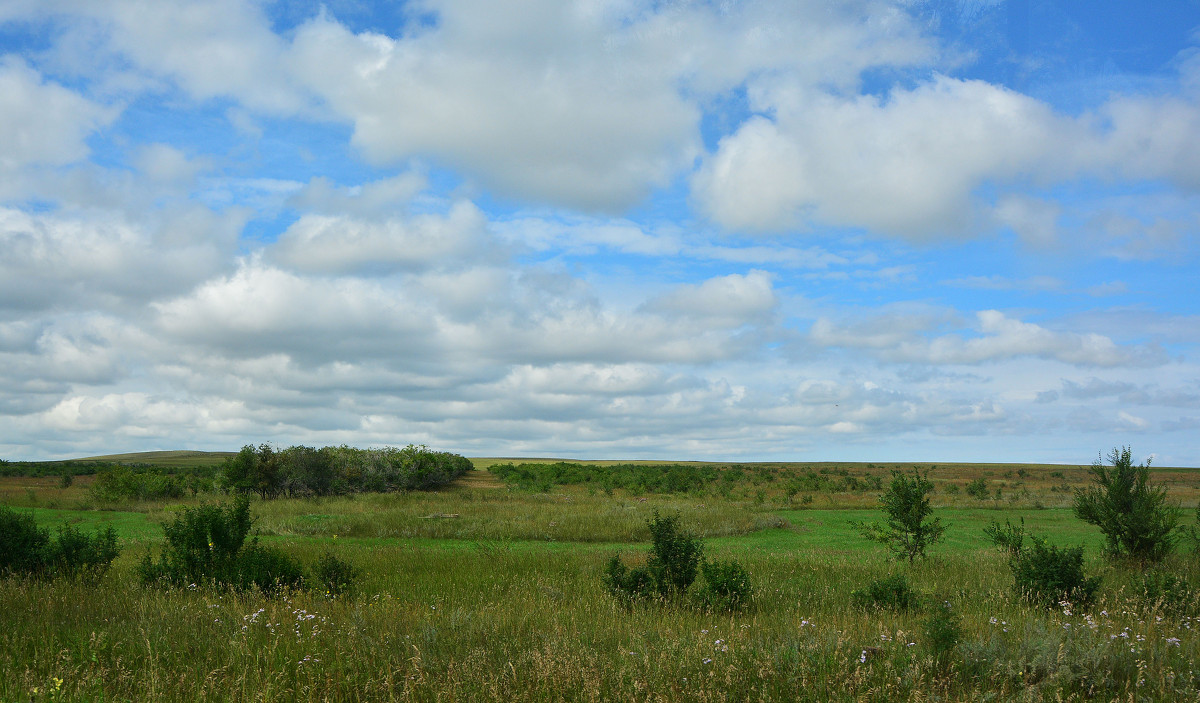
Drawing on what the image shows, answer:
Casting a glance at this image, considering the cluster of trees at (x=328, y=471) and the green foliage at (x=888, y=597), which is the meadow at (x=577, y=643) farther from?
the cluster of trees at (x=328, y=471)

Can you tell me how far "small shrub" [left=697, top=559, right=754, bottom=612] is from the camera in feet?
35.6

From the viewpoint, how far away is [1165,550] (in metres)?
14.3

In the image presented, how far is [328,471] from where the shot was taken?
49.4 meters

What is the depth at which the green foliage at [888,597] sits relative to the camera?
422 inches

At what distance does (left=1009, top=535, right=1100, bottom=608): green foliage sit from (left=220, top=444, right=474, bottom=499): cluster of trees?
133ft

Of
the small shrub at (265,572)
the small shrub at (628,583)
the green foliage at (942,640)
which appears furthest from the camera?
the small shrub at (265,572)

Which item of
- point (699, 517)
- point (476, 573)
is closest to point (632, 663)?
point (476, 573)

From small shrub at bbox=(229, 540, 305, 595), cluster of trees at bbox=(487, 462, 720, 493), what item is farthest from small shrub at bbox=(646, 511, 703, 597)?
cluster of trees at bbox=(487, 462, 720, 493)

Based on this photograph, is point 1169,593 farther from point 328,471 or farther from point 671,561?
point 328,471

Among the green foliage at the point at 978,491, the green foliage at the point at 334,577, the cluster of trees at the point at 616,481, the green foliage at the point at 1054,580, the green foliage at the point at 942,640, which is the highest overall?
the green foliage at the point at 942,640

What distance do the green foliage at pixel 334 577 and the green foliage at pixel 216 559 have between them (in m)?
0.42

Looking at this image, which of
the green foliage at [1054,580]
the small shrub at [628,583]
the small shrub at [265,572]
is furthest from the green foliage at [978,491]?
the small shrub at [265,572]

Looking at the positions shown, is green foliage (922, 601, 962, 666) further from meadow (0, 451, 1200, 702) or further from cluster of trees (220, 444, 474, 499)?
cluster of trees (220, 444, 474, 499)

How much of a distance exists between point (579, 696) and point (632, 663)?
0.80 m
